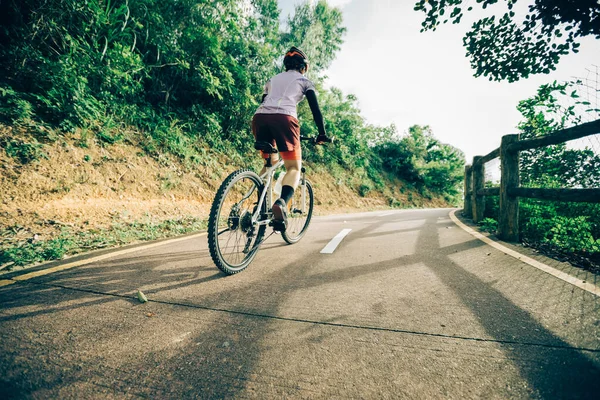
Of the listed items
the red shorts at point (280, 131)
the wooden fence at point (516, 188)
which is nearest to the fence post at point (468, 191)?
the wooden fence at point (516, 188)

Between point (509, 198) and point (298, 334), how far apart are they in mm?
3772

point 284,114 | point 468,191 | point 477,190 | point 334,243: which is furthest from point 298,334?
point 468,191

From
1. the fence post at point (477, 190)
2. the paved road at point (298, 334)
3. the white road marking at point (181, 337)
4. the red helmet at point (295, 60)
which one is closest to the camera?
the paved road at point (298, 334)

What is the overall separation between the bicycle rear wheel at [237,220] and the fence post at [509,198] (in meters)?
3.39

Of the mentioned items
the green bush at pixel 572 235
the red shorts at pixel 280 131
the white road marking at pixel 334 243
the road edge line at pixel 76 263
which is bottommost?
the road edge line at pixel 76 263

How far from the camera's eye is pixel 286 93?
2.66m

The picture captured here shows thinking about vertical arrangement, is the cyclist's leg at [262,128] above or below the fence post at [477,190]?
above

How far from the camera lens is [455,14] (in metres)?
4.38

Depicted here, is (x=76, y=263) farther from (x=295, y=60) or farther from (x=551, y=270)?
(x=551, y=270)

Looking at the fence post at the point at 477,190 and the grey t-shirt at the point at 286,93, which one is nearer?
the grey t-shirt at the point at 286,93

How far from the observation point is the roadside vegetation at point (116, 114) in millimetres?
3831

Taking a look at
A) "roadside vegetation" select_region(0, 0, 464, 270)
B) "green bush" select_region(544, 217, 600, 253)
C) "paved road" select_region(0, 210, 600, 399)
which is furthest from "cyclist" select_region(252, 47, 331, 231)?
"green bush" select_region(544, 217, 600, 253)

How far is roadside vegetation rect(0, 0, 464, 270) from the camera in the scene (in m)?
3.83

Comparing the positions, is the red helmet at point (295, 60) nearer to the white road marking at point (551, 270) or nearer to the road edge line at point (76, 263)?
the road edge line at point (76, 263)
